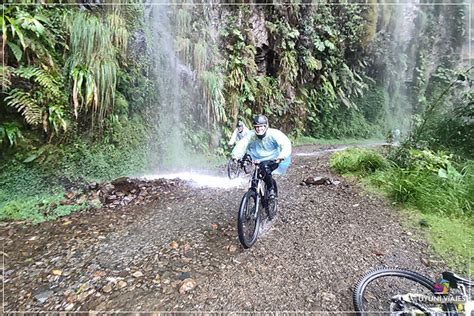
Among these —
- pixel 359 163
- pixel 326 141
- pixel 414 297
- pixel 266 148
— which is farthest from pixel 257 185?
pixel 326 141

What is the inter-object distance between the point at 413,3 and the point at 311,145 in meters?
13.5

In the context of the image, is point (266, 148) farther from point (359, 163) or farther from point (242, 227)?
point (359, 163)

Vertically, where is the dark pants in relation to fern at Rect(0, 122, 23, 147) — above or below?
below

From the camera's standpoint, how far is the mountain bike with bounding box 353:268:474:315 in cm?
228

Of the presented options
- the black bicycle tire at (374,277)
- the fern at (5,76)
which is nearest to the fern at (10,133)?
the fern at (5,76)

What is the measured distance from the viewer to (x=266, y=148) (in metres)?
4.41

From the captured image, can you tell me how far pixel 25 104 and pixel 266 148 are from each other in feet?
14.5

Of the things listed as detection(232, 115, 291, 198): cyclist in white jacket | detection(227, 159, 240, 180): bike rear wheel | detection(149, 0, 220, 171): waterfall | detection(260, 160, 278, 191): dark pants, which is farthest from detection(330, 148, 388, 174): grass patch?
detection(149, 0, 220, 171): waterfall

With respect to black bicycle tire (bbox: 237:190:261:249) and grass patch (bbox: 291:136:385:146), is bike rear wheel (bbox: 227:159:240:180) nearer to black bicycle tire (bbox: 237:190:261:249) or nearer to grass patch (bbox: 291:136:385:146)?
black bicycle tire (bbox: 237:190:261:249)

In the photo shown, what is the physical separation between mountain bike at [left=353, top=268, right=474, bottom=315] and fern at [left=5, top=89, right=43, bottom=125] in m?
5.83

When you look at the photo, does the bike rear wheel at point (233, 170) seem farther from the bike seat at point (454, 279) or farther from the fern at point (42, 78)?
the bike seat at point (454, 279)

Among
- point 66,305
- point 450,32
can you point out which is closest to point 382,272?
point 66,305

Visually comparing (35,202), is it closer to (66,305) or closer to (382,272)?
(66,305)

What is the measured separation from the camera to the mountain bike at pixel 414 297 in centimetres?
228
